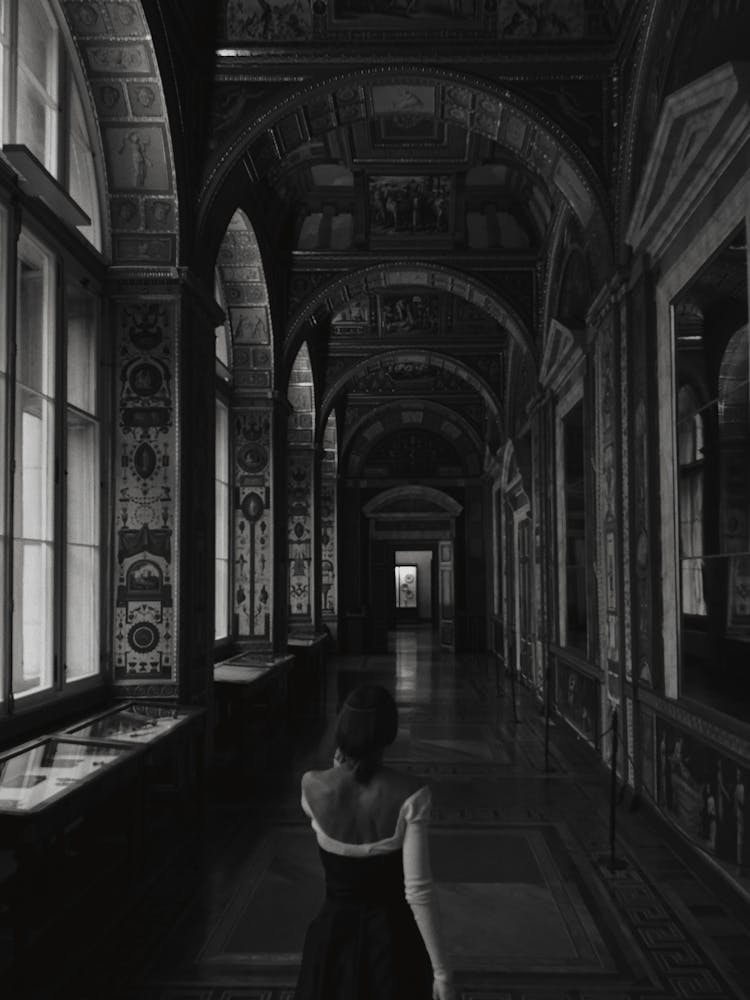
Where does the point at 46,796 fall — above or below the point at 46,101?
below

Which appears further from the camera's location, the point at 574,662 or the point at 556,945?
the point at 574,662

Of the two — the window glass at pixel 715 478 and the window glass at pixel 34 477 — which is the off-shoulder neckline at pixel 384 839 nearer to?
the window glass at pixel 715 478

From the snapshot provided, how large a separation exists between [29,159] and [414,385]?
616 inches

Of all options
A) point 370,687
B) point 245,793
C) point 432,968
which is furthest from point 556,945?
point 245,793

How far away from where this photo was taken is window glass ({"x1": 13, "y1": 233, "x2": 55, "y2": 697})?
18.5ft

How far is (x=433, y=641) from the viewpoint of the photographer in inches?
963

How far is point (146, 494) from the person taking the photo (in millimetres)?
6973

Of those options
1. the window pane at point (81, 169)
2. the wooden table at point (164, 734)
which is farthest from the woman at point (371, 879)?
the window pane at point (81, 169)

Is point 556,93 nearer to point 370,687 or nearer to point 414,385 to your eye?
point 370,687

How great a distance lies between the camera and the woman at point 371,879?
2.26 metres

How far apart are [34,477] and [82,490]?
87 centimetres

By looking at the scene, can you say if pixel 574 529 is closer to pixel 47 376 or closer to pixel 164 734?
pixel 164 734

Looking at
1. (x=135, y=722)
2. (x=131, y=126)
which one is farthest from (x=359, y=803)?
(x=131, y=126)

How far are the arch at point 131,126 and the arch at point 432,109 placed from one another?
487 millimetres
